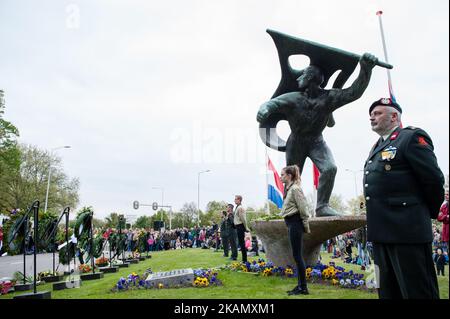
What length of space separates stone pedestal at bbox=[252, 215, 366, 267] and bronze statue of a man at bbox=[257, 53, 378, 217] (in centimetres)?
47

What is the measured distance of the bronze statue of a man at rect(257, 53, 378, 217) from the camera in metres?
7.38

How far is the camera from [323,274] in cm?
678

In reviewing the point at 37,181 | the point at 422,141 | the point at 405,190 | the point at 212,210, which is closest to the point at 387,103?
the point at 422,141

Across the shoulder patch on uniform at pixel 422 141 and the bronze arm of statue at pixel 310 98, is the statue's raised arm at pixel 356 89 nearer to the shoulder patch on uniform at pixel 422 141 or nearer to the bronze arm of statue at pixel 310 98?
the bronze arm of statue at pixel 310 98

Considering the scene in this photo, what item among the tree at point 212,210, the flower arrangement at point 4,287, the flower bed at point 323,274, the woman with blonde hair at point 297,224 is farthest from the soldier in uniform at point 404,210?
the tree at point 212,210

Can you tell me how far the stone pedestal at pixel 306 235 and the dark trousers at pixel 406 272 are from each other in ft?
12.2

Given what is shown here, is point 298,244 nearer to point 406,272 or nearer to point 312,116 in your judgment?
point 406,272

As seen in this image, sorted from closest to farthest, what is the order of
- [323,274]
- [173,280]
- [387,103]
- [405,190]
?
[405,190] < [387,103] < [173,280] < [323,274]

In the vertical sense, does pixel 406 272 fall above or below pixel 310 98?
below

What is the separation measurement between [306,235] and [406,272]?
4.41 metres

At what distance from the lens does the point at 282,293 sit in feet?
17.7

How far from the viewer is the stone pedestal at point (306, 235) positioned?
22.2 ft
